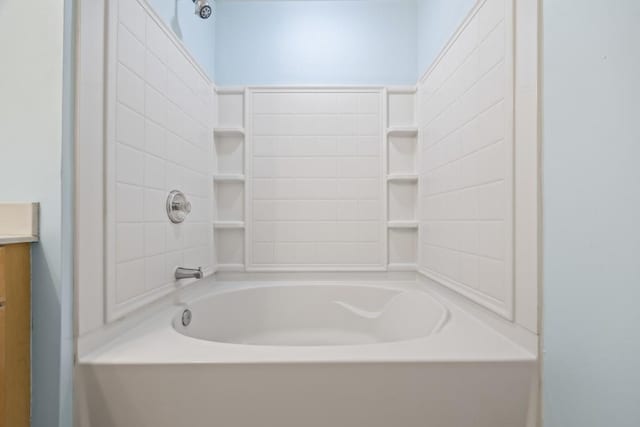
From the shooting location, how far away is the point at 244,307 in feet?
5.85

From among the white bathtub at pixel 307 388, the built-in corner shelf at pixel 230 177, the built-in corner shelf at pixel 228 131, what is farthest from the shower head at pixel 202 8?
the white bathtub at pixel 307 388

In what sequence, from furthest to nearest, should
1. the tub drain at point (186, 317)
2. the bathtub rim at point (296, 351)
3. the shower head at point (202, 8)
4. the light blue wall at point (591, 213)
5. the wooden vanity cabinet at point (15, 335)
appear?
1. the shower head at point (202, 8)
2. the tub drain at point (186, 317)
3. the bathtub rim at point (296, 351)
4. the wooden vanity cabinet at point (15, 335)
5. the light blue wall at point (591, 213)

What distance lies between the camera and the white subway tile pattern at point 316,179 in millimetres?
1951

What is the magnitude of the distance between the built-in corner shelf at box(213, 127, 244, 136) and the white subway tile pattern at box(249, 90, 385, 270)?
0.26 ft

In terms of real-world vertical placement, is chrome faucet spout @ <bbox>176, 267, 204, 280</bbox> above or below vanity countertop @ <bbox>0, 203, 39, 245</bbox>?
below

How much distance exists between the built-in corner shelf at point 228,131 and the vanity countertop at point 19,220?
1189 millimetres

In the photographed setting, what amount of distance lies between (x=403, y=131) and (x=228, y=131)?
41.3 inches

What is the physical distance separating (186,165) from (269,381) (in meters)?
1.10

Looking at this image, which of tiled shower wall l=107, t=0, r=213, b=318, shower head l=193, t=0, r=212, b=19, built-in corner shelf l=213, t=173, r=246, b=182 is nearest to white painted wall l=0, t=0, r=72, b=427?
tiled shower wall l=107, t=0, r=213, b=318

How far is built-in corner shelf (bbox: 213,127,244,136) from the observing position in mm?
1906

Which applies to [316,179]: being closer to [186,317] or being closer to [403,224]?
[403,224]

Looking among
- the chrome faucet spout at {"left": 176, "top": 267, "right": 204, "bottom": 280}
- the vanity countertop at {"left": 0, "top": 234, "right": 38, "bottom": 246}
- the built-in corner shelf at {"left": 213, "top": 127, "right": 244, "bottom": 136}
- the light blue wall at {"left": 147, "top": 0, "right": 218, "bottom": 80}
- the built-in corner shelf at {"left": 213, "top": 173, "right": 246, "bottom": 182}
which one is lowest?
the chrome faucet spout at {"left": 176, "top": 267, "right": 204, "bottom": 280}

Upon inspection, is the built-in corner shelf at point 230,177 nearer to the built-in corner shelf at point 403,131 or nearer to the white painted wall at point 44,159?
the built-in corner shelf at point 403,131

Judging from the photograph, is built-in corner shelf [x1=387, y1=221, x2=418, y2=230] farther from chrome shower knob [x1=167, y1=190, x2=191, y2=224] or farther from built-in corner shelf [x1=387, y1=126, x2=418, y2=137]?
chrome shower knob [x1=167, y1=190, x2=191, y2=224]
